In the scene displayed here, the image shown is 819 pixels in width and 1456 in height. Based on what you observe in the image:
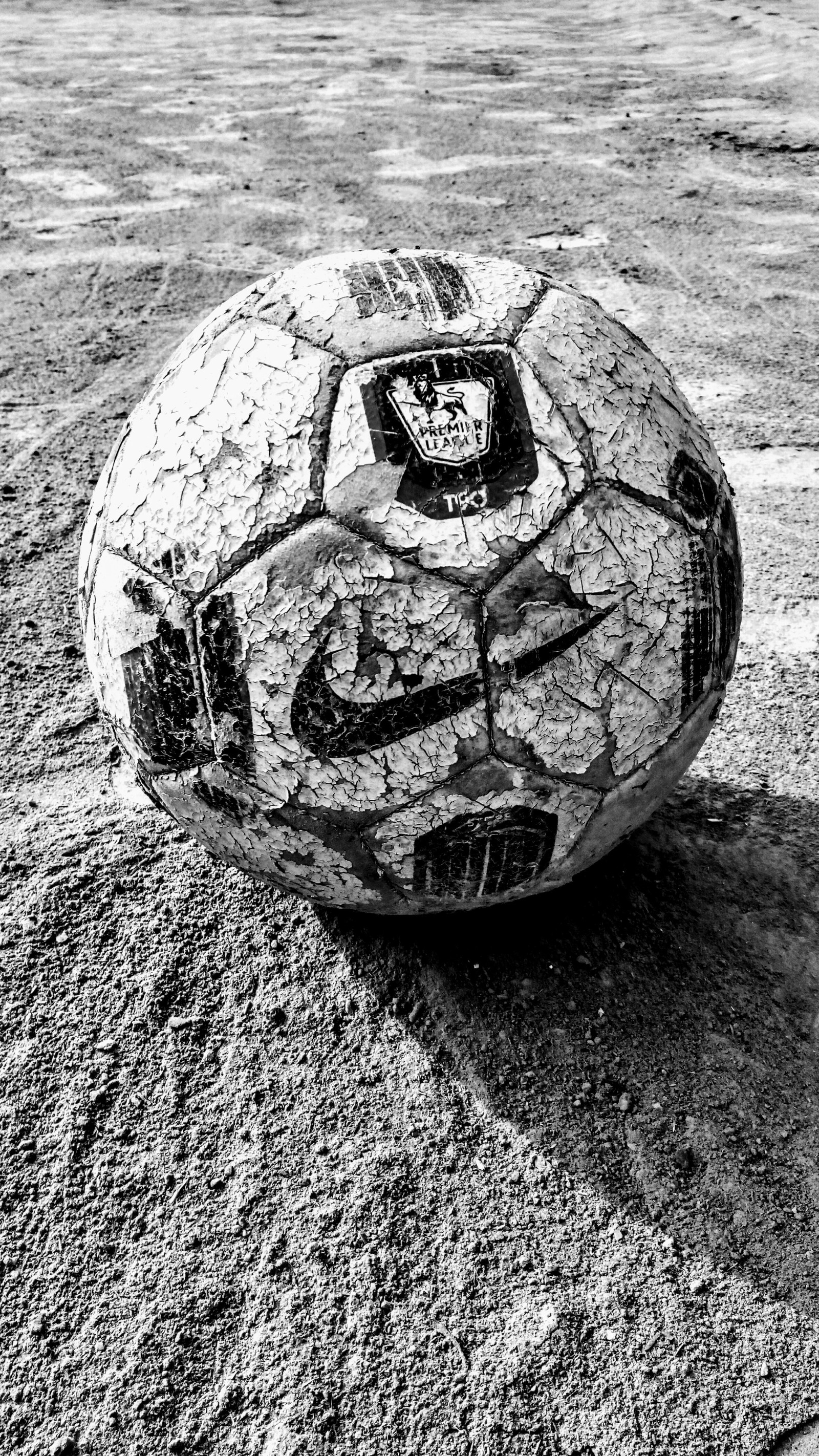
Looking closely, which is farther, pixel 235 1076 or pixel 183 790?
pixel 235 1076

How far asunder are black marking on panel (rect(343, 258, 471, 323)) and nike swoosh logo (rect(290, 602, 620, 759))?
570 mm

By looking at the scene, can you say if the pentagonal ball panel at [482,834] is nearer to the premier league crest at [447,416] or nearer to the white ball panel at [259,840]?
the white ball panel at [259,840]

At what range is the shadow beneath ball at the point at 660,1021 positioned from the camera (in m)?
1.84

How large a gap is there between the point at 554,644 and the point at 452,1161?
3.05 ft

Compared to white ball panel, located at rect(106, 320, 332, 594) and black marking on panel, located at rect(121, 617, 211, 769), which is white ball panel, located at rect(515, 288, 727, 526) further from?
black marking on panel, located at rect(121, 617, 211, 769)

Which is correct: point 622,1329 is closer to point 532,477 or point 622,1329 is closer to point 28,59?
point 532,477

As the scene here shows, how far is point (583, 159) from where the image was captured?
6.52 m

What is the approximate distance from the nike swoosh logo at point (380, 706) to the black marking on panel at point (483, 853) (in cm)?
19

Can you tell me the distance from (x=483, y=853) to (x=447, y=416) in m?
0.72

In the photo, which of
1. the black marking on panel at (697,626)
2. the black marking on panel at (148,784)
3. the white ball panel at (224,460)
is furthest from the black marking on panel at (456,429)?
the black marking on panel at (148,784)

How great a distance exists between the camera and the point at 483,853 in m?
1.81

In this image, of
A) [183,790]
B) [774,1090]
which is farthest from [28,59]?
[774,1090]

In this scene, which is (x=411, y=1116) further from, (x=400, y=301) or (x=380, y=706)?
(x=400, y=301)

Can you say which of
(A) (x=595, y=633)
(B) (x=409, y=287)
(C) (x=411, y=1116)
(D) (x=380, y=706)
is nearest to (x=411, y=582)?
(D) (x=380, y=706)
